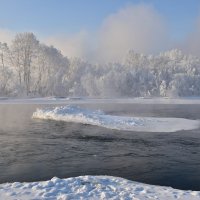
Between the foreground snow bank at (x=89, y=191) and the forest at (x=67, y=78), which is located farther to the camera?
the forest at (x=67, y=78)

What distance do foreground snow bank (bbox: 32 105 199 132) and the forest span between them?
58.4 meters

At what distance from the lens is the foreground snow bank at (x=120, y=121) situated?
2864 centimetres

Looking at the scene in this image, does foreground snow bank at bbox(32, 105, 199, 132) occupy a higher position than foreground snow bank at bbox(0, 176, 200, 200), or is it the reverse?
foreground snow bank at bbox(32, 105, 199, 132)

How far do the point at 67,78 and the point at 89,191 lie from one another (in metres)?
112

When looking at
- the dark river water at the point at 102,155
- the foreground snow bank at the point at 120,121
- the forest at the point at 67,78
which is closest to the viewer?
the dark river water at the point at 102,155

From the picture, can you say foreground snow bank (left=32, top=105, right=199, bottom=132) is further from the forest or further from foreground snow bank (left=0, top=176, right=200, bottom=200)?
the forest

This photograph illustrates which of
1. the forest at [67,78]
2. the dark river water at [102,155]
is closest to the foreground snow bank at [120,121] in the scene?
the dark river water at [102,155]

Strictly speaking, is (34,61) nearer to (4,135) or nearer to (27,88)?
(27,88)

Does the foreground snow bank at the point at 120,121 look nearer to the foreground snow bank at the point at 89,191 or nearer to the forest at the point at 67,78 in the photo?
the foreground snow bank at the point at 89,191

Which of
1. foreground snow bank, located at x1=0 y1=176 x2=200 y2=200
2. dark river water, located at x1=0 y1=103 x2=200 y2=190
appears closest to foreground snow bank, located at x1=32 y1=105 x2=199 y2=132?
dark river water, located at x1=0 y1=103 x2=200 y2=190

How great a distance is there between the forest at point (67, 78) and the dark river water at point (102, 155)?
238ft

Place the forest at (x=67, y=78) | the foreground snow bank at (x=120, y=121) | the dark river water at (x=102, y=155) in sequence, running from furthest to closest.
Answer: the forest at (x=67, y=78)
the foreground snow bank at (x=120, y=121)
the dark river water at (x=102, y=155)

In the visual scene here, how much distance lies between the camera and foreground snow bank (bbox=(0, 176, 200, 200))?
447 inches

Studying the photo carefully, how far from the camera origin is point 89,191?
1188 cm
